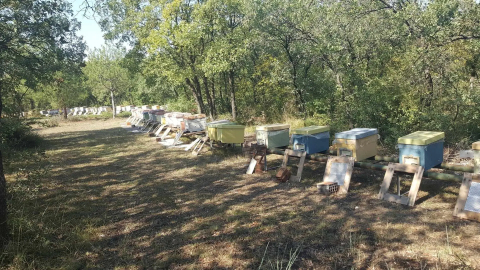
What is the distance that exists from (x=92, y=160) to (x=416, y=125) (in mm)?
9759

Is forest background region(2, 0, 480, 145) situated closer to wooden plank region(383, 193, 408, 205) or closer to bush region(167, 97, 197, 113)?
wooden plank region(383, 193, 408, 205)

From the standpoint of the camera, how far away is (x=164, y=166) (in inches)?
348

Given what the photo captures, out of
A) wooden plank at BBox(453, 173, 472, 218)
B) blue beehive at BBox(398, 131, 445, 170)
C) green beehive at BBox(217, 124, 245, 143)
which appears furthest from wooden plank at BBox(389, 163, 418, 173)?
green beehive at BBox(217, 124, 245, 143)

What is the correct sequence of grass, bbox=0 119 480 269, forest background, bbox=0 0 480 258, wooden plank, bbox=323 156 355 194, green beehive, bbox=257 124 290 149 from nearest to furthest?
grass, bbox=0 119 480 269 < wooden plank, bbox=323 156 355 194 < forest background, bbox=0 0 480 258 < green beehive, bbox=257 124 290 149

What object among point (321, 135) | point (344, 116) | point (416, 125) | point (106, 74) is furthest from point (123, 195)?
point (106, 74)

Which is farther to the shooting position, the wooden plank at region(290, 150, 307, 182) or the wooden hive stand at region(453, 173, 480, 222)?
the wooden plank at region(290, 150, 307, 182)

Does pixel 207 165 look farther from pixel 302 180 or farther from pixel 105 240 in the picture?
pixel 105 240

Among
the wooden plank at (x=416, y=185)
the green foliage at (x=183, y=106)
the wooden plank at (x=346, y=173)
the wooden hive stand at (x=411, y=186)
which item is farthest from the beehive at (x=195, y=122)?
the green foliage at (x=183, y=106)

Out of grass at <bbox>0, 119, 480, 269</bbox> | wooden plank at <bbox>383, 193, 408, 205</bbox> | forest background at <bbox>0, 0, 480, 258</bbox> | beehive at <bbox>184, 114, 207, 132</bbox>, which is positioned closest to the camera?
grass at <bbox>0, 119, 480, 269</bbox>

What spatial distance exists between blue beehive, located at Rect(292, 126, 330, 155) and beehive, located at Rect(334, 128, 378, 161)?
24.1 inches

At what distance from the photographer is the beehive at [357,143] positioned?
5.76 meters

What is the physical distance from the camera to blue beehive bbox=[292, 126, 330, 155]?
21.5ft

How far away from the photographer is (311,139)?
6559mm

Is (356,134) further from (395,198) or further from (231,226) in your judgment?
(231,226)
